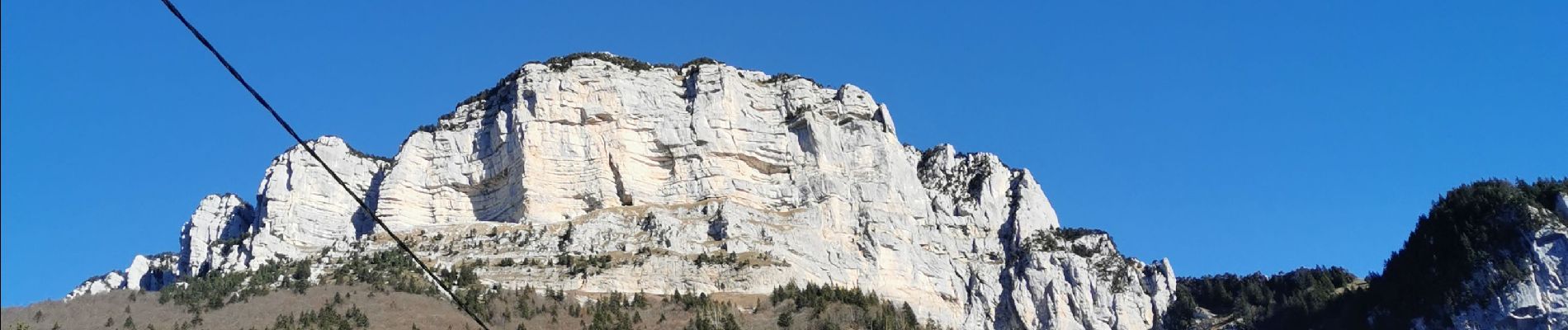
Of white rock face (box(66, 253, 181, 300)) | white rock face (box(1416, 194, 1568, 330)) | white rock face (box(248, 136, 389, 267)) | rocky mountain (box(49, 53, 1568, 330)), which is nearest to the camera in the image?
white rock face (box(1416, 194, 1568, 330))

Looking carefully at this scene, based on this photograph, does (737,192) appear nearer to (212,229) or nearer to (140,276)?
(212,229)

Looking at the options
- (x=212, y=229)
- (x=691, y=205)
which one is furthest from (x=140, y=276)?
(x=691, y=205)

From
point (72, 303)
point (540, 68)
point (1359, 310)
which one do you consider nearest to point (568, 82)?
point (540, 68)

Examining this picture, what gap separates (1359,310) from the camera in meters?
87.4

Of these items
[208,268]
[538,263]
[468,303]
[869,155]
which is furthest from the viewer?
[869,155]

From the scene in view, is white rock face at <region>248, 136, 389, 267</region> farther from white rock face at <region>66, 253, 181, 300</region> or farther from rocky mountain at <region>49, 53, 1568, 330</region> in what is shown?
white rock face at <region>66, 253, 181, 300</region>

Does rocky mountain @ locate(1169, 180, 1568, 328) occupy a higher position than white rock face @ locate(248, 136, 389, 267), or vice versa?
white rock face @ locate(248, 136, 389, 267)

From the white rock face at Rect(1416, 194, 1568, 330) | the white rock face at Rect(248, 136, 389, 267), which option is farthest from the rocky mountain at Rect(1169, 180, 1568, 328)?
the white rock face at Rect(248, 136, 389, 267)

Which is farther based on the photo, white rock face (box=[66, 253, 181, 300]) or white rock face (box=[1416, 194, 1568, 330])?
white rock face (box=[66, 253, 181, 300])

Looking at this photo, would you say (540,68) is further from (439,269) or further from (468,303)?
(468,303)

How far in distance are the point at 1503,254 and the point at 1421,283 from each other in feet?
16.0

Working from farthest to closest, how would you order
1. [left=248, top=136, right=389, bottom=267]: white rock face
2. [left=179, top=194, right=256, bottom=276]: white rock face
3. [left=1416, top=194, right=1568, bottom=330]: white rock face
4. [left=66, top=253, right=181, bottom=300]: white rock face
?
[left=66, top=253, right=181, bottom=300]: white rock face, [left=179, top=194, right=256, bottom=276]: white rock face, [left=248, top=136, right=389, bottom=267]: white rock face, [left=1416, top=194, right=1568, bottom=330]: white rock face

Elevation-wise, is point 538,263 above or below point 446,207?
below

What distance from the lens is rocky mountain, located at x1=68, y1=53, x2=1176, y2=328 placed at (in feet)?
298
